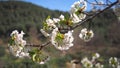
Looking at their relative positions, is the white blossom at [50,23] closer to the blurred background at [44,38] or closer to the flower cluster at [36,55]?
the flower cluster at [36,55]

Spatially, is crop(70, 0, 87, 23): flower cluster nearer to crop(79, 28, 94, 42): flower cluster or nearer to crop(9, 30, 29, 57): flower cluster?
crop(9, 30, 29, 57): flower cluster

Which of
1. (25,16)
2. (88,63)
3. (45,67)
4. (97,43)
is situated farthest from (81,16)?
(25,16)

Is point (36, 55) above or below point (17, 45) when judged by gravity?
below

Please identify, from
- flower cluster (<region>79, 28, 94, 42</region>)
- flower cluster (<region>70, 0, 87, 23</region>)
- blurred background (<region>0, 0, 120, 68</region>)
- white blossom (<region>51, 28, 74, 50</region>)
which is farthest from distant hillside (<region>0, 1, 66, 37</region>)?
white blossom (<region>51, 28, 74, 50</region>)

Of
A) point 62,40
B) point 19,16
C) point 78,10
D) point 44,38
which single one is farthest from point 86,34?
point 19,16

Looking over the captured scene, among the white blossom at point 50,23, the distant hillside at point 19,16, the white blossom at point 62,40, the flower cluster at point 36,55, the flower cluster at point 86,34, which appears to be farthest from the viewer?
the distant hillside at point 19,16

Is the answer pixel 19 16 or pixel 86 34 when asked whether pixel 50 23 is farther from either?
pixel 19 16

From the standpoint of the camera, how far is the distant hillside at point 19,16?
144 feet

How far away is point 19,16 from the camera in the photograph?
4944 centimetres

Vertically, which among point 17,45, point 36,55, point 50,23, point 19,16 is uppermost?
point 19,16

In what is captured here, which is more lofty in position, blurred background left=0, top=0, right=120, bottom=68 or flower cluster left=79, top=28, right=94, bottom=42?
blurred background left=0, top=0, right=120, bottom=68

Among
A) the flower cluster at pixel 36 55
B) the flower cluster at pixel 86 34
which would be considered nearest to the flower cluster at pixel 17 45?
the flower cluster at pixel 36 55

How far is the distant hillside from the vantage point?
43.8 meters

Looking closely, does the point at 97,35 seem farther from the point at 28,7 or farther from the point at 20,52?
the point at 20,52
